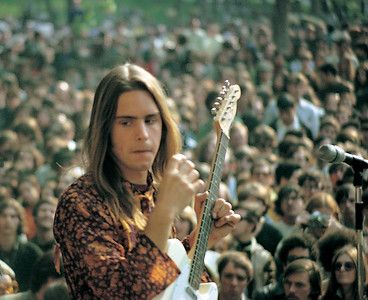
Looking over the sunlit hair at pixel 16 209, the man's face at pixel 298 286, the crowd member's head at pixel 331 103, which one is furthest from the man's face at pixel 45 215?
the crowd member's head at pixel 331 103

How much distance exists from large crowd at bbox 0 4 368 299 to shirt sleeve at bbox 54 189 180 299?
0.38 meters

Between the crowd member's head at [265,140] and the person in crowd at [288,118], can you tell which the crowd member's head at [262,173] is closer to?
the crowd member's head at [265,140]

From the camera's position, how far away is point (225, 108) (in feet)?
14.5

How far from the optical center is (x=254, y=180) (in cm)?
1157

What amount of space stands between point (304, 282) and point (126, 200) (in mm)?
3684

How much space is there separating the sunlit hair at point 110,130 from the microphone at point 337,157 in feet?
3.47

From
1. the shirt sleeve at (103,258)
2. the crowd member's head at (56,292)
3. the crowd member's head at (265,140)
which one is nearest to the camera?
the shirt sleeve at (103,258)

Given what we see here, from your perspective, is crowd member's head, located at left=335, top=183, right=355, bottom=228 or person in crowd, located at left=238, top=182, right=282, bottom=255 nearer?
crowd member's head, located at left=335, top=183, right=355, bottom=228

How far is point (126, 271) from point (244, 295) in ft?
15.2

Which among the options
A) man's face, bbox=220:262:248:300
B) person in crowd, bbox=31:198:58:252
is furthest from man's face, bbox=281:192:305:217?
man's face, bbox=220:262:248:300

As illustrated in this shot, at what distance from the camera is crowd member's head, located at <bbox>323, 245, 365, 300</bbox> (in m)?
7.30

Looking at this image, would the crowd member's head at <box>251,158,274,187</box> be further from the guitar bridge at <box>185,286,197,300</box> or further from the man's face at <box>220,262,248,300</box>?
the guitar bridge at <box>185,286,197,300</box>

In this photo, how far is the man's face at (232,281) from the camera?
7.95m

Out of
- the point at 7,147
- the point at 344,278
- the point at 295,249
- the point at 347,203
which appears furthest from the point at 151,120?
the point at 7,147
